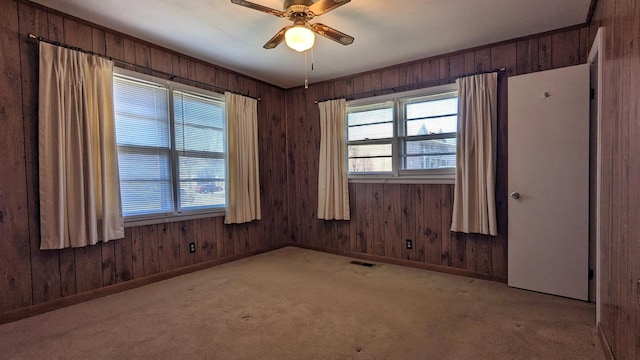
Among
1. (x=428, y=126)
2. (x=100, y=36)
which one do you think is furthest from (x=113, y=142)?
(x=428, y=126)

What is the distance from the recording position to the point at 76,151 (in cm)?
273

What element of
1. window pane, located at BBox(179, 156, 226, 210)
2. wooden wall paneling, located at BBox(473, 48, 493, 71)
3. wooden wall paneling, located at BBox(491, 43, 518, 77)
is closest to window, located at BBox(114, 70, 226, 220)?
window pane, located at BBox(179, 156, 226, 210)

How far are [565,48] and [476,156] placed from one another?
4.23 ft

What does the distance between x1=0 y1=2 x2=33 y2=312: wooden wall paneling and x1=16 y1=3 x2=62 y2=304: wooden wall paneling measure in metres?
0.03

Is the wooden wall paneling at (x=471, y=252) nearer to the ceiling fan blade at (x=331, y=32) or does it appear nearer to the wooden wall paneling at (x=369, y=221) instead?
the wooden wall paneling at (x=369, y=221)

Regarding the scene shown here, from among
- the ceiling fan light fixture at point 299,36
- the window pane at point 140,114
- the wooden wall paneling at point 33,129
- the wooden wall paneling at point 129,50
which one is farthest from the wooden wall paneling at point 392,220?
the wooden wall paneling at point 33,129

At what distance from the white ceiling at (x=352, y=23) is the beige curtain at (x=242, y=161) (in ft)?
2.37

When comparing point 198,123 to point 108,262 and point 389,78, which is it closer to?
point 108,262

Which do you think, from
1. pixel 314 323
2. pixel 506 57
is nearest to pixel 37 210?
pixel 314 323

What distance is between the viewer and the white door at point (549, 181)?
2.75 meters

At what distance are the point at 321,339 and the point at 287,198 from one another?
3.11m

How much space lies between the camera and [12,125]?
2.46 metres

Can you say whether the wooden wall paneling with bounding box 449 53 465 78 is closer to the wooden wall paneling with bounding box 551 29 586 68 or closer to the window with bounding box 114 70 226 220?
the wooden wall paneling with bounding box 551 29 586 68

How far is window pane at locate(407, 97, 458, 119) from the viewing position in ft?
11.9
